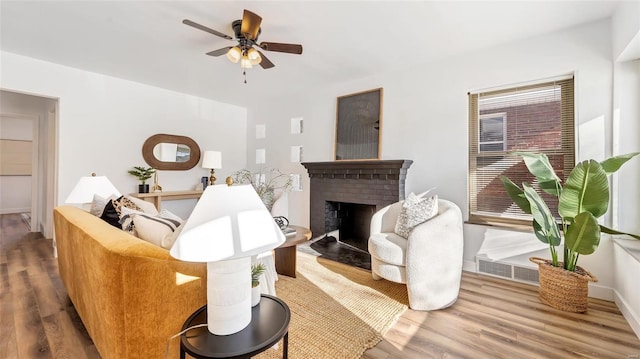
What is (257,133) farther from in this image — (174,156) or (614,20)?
(614,20)

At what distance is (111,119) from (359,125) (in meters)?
3.61

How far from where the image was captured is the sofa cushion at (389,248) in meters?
2.27

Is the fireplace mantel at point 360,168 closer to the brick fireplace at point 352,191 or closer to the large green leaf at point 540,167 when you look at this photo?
the brick fireplace at point 352,191

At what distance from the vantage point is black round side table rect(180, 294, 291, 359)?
95 cm

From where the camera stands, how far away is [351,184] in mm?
3680

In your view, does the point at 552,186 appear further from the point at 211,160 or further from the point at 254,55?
the point at 211,160

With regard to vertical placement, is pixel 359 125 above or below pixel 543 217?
above

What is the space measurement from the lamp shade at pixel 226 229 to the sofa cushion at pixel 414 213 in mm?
1765

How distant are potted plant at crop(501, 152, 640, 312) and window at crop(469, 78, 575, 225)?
0.49m

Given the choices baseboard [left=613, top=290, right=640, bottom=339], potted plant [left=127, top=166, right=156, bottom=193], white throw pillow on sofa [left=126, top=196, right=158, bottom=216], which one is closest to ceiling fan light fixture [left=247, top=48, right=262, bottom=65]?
white throw pillow on sofa [left=126, top=196, right=158, bottom=216]

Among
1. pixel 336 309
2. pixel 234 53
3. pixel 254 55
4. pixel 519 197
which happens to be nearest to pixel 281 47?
pixel 254 55

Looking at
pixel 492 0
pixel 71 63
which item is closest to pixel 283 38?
pixel 492 0

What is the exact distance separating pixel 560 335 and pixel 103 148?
17.6 feet

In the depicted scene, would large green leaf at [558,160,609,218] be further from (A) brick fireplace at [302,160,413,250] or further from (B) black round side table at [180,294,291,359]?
(B) black round side table at [180,294,291,359]
